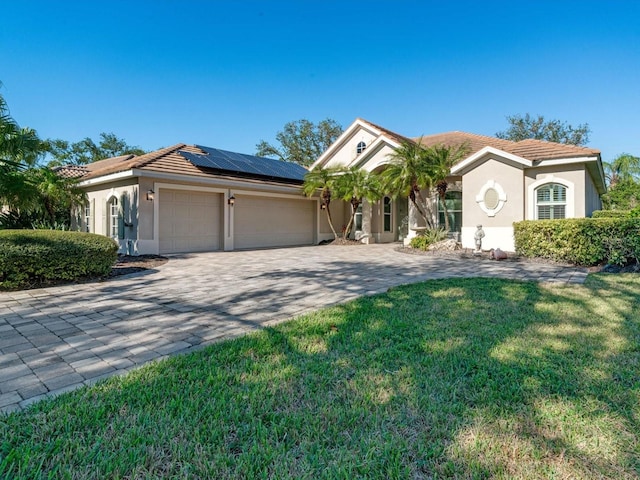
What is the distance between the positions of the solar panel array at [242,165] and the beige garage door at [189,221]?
136 cm

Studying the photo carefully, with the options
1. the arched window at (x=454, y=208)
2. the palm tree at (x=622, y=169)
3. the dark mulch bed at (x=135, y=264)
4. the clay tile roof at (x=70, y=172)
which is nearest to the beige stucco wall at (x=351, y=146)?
the arched window at (x=454, y=208)

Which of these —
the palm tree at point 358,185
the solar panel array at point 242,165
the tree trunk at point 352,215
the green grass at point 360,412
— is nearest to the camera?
the green grass at point 360,412

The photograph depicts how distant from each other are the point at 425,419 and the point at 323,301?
3610 mm

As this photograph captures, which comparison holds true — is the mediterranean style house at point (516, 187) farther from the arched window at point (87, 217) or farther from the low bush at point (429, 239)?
the arched window at point (87, 217)

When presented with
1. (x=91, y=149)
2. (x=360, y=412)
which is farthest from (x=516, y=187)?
(x=91, y=149)

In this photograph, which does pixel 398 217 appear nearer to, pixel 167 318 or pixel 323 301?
pixel 323 301

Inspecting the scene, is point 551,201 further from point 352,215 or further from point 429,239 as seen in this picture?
point 352,215

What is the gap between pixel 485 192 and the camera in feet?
43.9

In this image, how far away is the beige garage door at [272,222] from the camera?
15.7 meters

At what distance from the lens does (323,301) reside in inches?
232

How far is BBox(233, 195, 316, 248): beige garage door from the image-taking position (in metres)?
15.7

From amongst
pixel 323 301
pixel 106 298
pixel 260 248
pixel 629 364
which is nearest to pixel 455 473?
pixel 629 364

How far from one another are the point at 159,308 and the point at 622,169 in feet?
123

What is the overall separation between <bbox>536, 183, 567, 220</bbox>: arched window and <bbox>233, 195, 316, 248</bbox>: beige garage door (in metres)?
10.6
